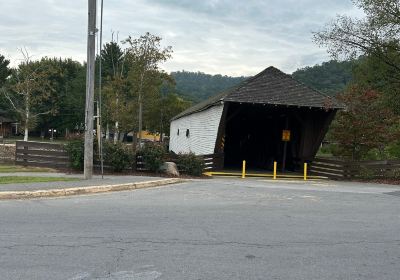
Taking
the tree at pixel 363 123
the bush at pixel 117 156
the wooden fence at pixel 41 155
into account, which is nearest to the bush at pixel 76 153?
the wooden fence at pixel 41 155

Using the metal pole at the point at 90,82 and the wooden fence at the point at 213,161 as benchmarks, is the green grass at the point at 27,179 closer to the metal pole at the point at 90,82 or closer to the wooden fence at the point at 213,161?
the metal pole at the point at 90,82

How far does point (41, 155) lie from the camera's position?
20.5 meters

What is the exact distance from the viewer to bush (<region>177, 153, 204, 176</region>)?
21.9 m

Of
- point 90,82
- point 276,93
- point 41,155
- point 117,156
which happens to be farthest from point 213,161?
point 90,82

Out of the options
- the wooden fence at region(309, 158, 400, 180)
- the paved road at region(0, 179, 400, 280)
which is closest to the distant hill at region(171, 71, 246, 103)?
the wooden fence at region(309, 158, 400, 180)

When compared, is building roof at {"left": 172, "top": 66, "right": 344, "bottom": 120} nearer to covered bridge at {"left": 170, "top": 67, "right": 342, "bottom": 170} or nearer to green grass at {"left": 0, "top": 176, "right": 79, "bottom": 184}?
covered bridge at {"left": 170, "top": 67, "right": 342, "bottom": 170}

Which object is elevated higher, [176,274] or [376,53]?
[376,53]

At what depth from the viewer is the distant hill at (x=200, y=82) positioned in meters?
127

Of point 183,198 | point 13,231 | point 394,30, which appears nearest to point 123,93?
point 394,30

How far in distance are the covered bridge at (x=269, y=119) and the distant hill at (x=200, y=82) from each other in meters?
85.9

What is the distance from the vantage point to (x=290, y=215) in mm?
10609

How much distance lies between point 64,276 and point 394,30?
29.8m

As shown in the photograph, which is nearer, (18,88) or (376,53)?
(376,53)

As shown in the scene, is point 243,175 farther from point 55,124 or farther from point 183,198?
point 55,124
